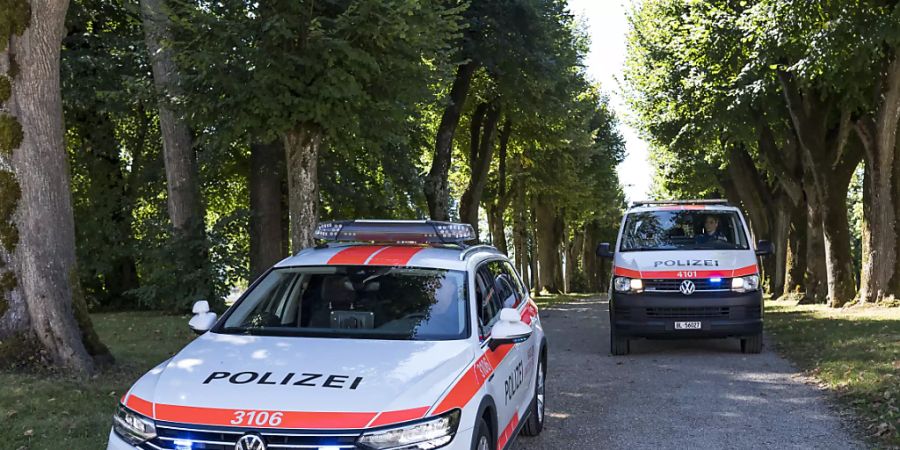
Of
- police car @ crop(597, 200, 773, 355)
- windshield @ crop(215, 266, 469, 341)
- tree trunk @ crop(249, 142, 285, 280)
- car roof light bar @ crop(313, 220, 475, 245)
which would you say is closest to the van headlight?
police car @ crop(597, 200, 773, 355)

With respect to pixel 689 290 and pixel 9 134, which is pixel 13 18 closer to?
pixel 9 134

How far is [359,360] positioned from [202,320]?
1.50 meters

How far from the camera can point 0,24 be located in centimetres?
921

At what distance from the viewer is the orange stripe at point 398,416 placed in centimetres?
441

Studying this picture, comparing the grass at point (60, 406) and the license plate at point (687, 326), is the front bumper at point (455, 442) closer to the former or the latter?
the grass at point (60, 406)

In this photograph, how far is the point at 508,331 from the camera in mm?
5680

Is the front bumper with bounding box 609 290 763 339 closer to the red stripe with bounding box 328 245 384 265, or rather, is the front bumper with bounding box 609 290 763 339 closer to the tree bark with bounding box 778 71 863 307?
the red stripe with bounding box 328 245 384 265

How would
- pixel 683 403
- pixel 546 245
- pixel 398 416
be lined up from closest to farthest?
pixel 398 416
pixel 683 403
pixel 546 245

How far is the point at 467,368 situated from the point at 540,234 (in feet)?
120

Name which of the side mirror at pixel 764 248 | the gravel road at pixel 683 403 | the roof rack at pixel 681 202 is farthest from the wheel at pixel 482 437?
the roof rack at pixel 681 202

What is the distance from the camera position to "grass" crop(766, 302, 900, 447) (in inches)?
328

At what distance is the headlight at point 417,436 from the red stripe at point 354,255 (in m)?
2.01

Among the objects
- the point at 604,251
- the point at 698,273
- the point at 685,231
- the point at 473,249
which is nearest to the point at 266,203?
the point at 604,251

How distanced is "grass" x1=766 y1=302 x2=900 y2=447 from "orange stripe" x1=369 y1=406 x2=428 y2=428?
180 inches
